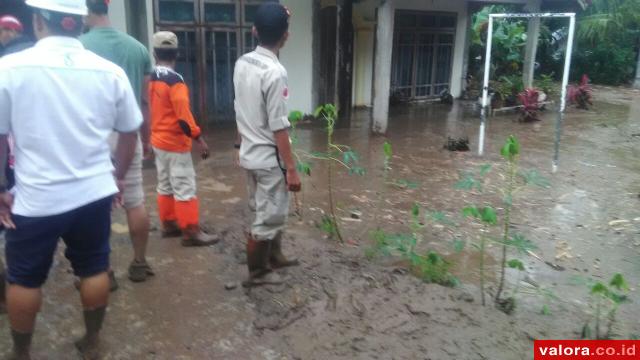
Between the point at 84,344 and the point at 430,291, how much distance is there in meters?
2.04

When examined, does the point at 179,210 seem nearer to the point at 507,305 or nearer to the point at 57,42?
the point at 57,42

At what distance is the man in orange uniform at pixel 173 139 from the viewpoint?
3.60 meters

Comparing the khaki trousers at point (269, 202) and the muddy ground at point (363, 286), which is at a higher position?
the khaki trousers at point (269, 202)

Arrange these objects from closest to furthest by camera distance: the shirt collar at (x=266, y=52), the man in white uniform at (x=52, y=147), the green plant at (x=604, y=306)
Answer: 1. the man in white uniform at (x=52, y=147)
2. the green plant at (x=604, y=306)
3. the shirt collar at (x=266, y=52)

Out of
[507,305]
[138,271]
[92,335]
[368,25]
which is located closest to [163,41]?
[138,271]

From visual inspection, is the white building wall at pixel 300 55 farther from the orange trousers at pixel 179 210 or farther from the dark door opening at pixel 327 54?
the orange trousers at pixel 179 210

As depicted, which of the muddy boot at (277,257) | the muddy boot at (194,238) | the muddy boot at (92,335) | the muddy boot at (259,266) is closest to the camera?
the muddy boot at (92,335)

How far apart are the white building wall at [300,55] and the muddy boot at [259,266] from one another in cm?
649

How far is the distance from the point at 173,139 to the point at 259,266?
1.19 meters

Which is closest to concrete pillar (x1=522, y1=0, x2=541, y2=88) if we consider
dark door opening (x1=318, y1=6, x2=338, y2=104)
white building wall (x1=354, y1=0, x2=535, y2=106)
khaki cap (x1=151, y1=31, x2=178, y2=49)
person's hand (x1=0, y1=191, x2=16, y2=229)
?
white building wall (x1=354, y1=0, x2=535, y2=106)

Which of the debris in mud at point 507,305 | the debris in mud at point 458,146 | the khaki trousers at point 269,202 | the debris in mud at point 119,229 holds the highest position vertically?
the khaki trousers at point 269,202

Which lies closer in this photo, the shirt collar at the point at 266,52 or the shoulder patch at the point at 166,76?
the shirt collar at the point at 266,52

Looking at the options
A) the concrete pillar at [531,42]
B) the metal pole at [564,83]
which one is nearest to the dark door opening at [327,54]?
the metal pole at [564,83]

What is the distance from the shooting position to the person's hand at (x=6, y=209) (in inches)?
85.9
